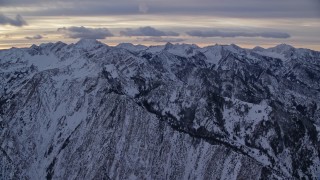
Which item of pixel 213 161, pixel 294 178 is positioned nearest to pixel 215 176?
pixel 213 161

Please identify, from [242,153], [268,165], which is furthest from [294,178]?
[242,153]

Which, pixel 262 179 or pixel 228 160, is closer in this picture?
pixel 262 179

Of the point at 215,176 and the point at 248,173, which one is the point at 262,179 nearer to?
the point at 248,173

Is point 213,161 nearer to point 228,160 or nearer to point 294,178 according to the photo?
point 228,160

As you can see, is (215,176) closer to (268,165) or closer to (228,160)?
(228,160)

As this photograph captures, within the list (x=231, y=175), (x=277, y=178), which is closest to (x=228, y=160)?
(x=231, y=175)

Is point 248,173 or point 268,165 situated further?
point 268,165

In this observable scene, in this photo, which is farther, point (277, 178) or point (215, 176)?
point (215, 176)
